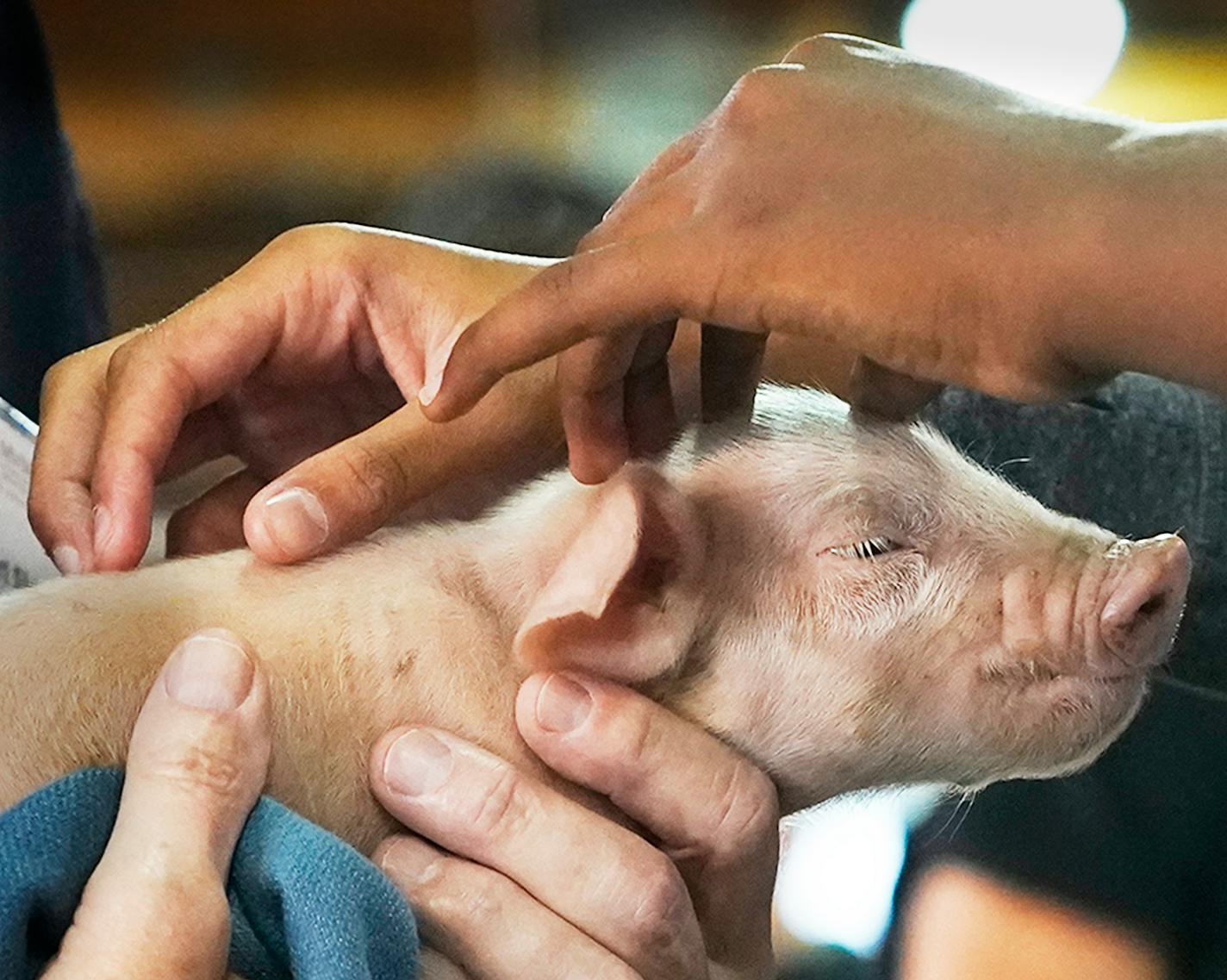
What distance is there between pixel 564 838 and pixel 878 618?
0.24 meters

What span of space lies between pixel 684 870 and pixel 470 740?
15cm

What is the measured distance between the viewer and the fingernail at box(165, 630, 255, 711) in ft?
2.43

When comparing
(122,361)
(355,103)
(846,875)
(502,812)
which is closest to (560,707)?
(502,812)

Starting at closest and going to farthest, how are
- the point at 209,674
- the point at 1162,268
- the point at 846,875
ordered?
the point at 1162,268 < the point at 209,674 < the point at 846,875

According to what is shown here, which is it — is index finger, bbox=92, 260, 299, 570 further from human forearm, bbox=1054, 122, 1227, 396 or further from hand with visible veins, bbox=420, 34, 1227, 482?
human forearm, bbox=1054, 122, 1227, 396

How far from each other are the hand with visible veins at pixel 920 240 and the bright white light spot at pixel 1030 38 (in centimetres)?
94

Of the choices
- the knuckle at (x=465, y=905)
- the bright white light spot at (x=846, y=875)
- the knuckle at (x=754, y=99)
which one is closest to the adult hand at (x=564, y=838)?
the knuckle at (x=465, y=905)

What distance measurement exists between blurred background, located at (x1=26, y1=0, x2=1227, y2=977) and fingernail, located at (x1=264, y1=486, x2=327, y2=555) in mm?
862

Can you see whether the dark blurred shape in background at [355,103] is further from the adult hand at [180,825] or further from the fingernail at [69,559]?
the adult hand at [180,825]

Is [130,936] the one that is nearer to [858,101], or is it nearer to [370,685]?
[370,685]

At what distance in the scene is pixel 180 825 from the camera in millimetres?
691

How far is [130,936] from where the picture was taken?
654 mm

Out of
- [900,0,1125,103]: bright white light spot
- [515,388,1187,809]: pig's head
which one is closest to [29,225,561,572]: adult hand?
[515,388,1187,809]: pig's head

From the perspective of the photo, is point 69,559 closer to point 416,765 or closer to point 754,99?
point 416,765
